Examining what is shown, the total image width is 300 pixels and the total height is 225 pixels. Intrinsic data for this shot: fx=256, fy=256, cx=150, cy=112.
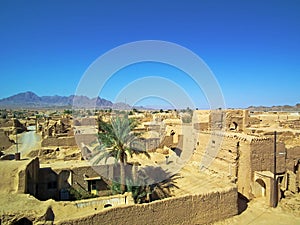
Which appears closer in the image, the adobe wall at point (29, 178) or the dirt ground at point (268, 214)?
the adobe wall at point (29, 178)

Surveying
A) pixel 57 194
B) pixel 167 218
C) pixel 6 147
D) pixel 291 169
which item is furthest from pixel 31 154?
pixel 291 169

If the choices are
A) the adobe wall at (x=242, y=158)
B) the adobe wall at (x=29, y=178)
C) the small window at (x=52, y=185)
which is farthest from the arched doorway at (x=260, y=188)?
the adobe wall at (x=29, y=178)

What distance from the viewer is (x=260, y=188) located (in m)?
15.1

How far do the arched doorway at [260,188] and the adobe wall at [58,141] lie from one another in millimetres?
17812

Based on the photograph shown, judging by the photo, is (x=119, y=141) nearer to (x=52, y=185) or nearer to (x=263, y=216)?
(x=52, y=185)

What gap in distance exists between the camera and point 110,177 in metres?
14.5

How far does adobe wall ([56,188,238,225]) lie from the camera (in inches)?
369

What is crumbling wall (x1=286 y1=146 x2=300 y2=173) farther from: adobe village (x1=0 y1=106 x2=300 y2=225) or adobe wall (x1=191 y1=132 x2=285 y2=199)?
adobe wall (x1=191 y1=132 x2=285 y2=199)

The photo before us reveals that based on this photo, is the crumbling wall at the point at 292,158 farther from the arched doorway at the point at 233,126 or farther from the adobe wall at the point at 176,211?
the arched doorway at the point at 233,126

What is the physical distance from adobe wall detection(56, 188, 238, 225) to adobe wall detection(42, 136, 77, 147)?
1721 centimetres

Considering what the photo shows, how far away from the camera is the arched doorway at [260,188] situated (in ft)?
49.3

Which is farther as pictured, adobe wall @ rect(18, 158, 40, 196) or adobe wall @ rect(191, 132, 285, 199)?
adobe wall @ rect(191, 132, 285, 199)

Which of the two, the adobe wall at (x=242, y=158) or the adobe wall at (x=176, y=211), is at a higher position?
the adobe wall at (x=242, y=158)

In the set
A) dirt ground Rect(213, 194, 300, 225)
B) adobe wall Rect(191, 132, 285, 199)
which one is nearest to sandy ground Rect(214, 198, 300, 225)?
dirt ground Rect(213, 194, 300, 225)
